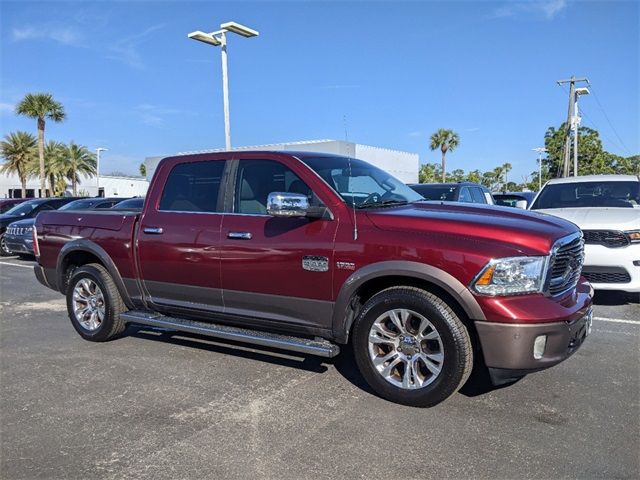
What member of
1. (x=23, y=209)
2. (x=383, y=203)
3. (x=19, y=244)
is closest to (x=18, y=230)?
(x=19, y=244)

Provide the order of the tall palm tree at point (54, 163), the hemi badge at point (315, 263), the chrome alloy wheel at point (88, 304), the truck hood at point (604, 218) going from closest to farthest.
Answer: the hemi badge at point (315, 263), the chrome alloy wheel at point (88, 304), the truck hood at point (604, 218), the tall palm tree at point (54, 163)

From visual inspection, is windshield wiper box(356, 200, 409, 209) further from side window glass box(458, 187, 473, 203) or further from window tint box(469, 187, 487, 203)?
window tint box(469, 187, 487, 203)

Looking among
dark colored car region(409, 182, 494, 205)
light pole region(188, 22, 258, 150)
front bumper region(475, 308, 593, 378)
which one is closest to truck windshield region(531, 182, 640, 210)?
dark colored car region(409, 182, 494, 205)

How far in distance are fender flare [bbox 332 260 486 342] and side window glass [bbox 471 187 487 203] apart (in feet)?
23.2

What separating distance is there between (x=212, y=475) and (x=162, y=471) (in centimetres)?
30

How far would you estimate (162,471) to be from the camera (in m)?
3.09

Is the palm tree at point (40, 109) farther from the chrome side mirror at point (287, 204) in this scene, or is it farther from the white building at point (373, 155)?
the chrome side mirror at point (287, 204)

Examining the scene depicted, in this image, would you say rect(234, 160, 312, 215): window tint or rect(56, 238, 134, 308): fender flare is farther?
rect(56, 238, 134, 308): fender flare

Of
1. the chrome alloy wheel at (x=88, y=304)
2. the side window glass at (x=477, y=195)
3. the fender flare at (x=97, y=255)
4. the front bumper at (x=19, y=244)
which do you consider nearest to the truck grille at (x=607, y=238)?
the side window glass at (x=477, y=195)

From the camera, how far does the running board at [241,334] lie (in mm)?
4152

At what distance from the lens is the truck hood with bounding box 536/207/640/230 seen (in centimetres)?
691

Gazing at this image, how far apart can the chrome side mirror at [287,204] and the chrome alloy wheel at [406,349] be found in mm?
1011

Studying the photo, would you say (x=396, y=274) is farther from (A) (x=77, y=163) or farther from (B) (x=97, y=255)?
(A) (x=77, y=163)

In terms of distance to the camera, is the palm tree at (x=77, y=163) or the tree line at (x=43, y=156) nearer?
the tree line at (x=43, y=156)
